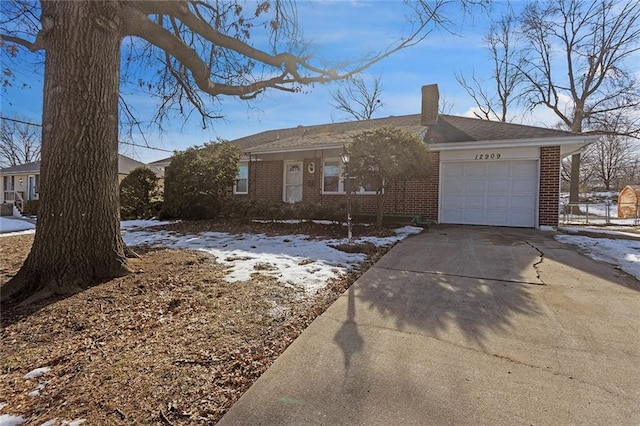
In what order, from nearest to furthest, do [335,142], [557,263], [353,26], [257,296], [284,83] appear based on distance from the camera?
[257,296], [557,263], [353,26], [284,83], [335,142]

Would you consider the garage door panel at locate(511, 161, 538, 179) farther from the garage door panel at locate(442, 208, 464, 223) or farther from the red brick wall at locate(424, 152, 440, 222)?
the red brick wall at locate(424, 152, 440, 222)

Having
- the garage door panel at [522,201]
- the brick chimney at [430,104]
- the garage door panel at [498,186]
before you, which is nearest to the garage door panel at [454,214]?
the garage door panel at [498,186]

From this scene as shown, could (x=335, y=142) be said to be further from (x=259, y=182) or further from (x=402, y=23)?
(x=402, y=23)

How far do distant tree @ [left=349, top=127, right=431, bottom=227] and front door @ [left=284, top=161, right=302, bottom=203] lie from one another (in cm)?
495

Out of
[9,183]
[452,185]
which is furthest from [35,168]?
[452,185]

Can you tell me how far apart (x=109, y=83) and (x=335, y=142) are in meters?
8.03

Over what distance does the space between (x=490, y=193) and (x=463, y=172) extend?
3.27 ft

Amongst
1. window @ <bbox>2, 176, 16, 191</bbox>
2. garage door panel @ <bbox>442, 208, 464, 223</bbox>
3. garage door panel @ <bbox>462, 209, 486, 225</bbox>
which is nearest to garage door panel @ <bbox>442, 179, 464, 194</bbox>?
garage door panel @ <bbox>442, 208, 464, 223</bbox>

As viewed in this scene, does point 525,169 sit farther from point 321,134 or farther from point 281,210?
point 321,134

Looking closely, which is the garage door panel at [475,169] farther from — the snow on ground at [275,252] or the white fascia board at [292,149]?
the white fascia board at [292,149]

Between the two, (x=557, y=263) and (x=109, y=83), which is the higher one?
(x=109, y=83)

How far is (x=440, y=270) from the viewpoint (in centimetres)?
466

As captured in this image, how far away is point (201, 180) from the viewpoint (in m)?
10.7

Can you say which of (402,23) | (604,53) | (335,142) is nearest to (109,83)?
(402,23)
